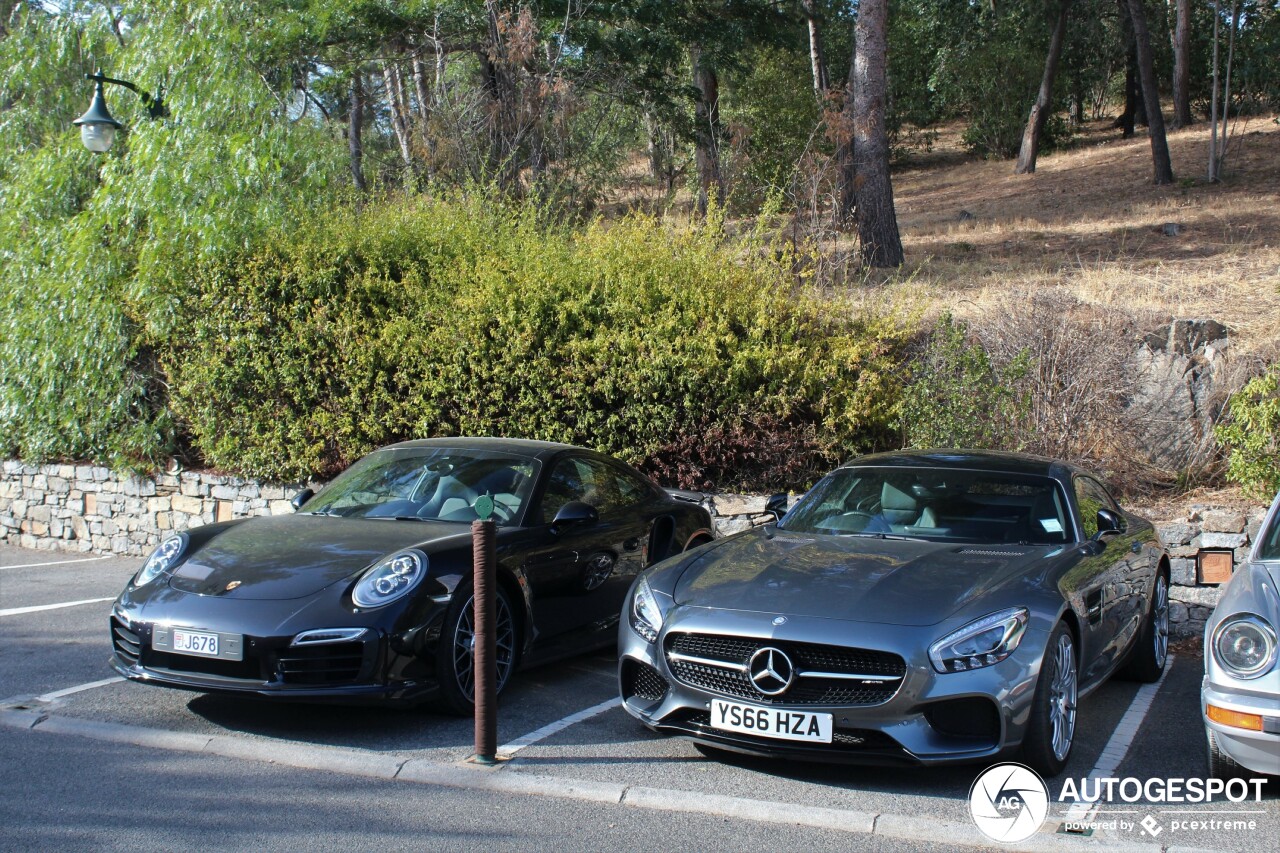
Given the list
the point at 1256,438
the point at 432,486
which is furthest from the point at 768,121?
the point at 432,486

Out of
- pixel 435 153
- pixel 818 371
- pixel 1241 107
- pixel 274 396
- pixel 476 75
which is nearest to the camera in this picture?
pixel 818 371

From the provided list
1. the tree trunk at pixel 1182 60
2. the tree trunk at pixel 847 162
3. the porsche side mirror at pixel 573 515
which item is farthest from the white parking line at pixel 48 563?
the tree trunk at pixel 1182 60

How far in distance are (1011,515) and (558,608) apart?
2.55 metres

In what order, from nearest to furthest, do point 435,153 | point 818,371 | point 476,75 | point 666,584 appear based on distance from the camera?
point 666,584, point 818,371, point 435,153, point 476,75

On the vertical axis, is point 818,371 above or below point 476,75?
below

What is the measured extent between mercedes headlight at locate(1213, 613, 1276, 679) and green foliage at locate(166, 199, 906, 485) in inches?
200

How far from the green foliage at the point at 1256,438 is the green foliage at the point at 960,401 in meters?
1.58

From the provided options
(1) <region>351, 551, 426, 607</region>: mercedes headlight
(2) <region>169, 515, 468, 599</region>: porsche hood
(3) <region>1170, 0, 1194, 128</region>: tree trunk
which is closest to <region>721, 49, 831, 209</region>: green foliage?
(3) <region>1170, 0, 1194, 128</region>: tree trunk

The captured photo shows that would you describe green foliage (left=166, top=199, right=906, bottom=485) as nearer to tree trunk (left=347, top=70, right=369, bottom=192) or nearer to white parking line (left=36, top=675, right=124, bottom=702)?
white parking line (left=36, top=675, right=124, bottom=702)

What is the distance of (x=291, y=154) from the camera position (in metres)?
12.2

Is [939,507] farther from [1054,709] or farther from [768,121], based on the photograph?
[768,121]

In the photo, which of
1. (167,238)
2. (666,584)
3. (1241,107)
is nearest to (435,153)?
(167,238)

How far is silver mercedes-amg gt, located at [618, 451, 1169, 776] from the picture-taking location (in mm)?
4492

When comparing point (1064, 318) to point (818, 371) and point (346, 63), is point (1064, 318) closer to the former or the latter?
point (818, 371)
